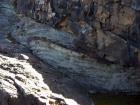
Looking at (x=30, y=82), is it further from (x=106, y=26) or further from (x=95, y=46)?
(x=106, y=26)

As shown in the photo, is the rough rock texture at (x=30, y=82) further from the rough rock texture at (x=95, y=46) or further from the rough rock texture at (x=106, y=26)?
the rough rock texture at (x=106, y=26)

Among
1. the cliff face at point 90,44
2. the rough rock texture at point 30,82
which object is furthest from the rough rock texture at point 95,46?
the rough rock texture at point 30,82

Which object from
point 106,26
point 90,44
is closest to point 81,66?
point 90,44

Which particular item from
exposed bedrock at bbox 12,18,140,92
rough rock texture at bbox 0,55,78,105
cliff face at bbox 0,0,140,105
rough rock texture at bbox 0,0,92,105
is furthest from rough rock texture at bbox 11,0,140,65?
rough rock texture at bbox 0,55,78,105

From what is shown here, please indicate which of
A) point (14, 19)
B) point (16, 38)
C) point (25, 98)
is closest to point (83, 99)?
point (25, 98)

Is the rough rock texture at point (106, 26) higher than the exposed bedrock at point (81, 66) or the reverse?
higher

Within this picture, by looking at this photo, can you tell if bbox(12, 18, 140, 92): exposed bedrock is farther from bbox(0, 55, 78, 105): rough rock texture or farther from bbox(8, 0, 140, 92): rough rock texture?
bbox(0, 55, 78, 105): rough rock texture

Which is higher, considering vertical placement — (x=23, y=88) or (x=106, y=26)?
(x=106, y=26)

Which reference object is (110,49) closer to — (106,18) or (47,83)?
(106,18)

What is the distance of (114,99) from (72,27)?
13.6 feet

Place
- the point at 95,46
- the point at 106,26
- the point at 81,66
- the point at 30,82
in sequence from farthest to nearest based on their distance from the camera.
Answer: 1. the point at 81,66
2. the point at 95,46
3. the point at 106,26
4. the point at 30,82

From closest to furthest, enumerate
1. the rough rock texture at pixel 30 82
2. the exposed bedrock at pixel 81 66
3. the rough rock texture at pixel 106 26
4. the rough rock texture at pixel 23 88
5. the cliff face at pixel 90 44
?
the rough rock texture at pixel 23 88
the rough rock texture at pixel 30 82
the rough rock texture at pixel 106 26
the cliff face at pixel 90 44
the exposed bedrock at pixel 81 66

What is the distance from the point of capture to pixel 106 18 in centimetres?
1894

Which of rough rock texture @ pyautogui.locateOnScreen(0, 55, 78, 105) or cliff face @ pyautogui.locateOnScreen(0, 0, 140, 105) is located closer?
rough rock texture @ pyautogui.locateOnScreen(0, 55, 78, 105)
